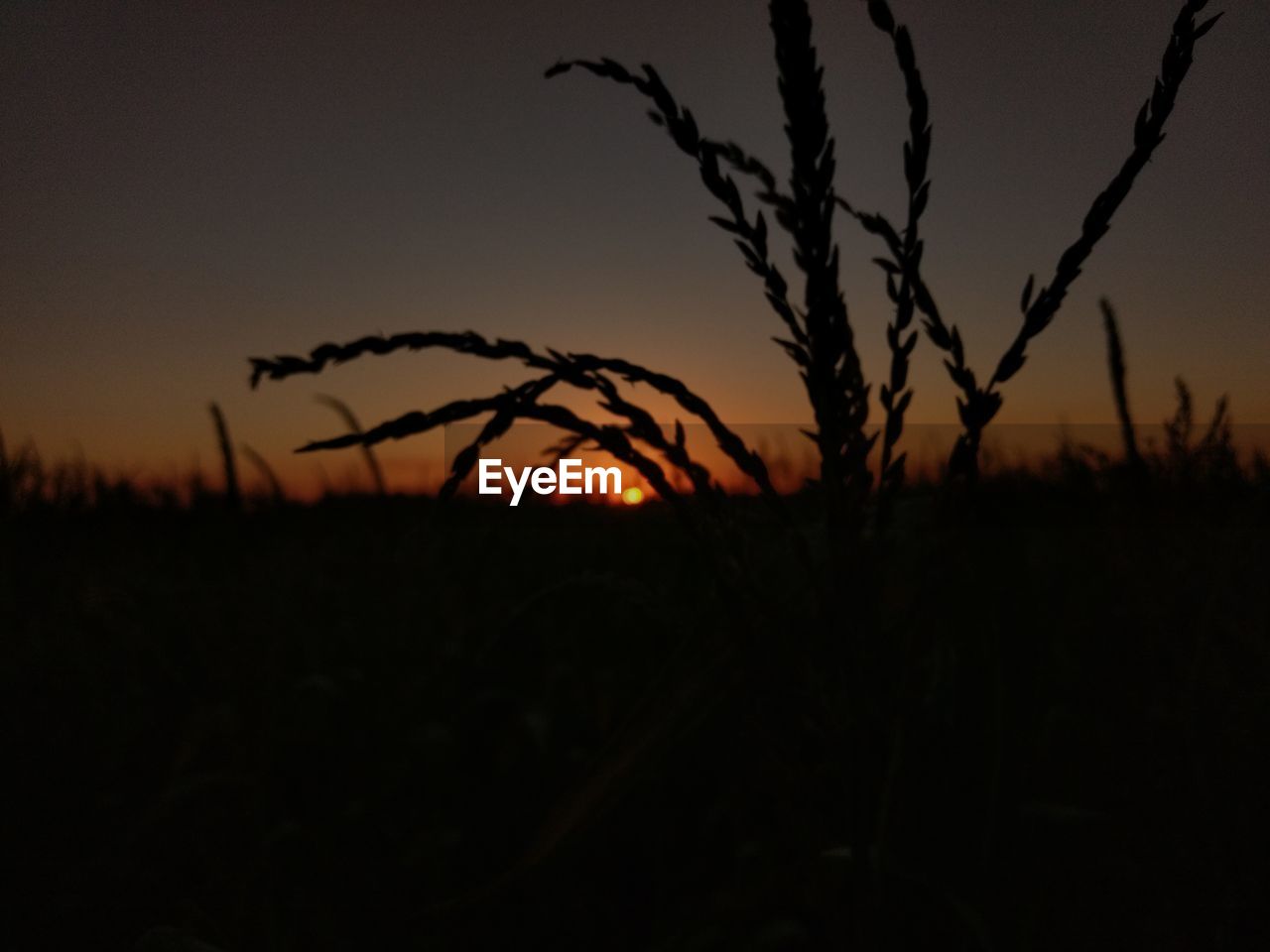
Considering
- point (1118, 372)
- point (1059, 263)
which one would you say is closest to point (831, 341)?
point (1059, 263)

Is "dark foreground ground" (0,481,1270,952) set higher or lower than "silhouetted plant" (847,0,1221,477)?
lower

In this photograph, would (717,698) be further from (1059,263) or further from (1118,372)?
(1118,372)

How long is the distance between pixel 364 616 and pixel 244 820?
1.52 meters

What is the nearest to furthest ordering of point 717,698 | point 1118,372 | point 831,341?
point 831,341, point 717,698, point 1118,372

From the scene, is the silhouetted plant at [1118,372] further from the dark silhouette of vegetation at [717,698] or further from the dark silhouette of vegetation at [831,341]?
the dark silhouette of vegetation at [831,341]

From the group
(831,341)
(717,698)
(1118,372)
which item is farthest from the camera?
(1118,372)

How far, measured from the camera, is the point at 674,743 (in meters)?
0.81

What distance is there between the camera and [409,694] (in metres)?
2.81

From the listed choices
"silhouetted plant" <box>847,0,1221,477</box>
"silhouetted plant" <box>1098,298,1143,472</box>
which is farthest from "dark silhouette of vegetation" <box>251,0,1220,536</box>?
"silhouetted plant" <box>1098,298,1143,472</box>

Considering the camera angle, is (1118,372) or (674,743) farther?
(1118,372)

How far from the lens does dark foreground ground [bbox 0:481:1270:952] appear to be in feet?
2.71

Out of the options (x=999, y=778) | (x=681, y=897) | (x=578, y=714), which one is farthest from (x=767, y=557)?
(x=578, y=714)

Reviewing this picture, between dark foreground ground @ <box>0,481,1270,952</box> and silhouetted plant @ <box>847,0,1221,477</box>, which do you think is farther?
dark foreground ground @ <box>0,481,1270,952</box>

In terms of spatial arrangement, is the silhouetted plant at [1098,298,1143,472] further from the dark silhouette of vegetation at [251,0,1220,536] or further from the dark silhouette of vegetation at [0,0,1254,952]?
the dark silhouette of vegetation at [251,0,1220,536]
